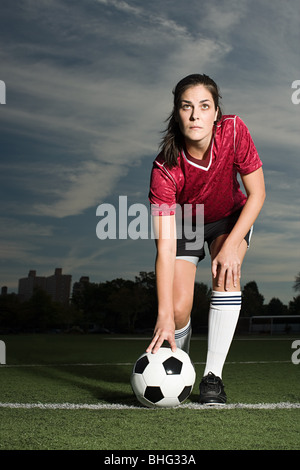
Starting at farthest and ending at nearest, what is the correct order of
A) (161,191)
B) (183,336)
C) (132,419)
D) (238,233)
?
1. (183,336)
2. (161,191)
3. (238,233)
4. (132,419)

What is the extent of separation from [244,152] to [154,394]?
6.79 feet

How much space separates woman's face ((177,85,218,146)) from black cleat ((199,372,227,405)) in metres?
1.86

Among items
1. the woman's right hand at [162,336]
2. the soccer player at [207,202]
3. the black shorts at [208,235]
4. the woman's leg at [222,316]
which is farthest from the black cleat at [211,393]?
the black shorts at [208,235]

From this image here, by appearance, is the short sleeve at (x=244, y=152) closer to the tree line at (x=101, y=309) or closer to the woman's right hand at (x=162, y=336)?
the woman's right hand at (x=162, y=336)

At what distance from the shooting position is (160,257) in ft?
13.4

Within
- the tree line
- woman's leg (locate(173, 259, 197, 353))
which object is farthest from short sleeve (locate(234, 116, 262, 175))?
the tree line

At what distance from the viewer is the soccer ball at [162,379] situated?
353 cm

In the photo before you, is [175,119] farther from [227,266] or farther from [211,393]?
[211,393]

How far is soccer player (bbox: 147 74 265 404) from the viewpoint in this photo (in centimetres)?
392

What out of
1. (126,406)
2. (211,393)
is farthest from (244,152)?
(126,406)

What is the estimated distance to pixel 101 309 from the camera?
73.3m

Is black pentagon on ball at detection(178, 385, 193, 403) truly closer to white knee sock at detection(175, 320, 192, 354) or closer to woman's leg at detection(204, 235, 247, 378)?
woman's leg at detection(204, 235, 247, 378)

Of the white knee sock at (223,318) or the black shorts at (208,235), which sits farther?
the black shorts at (208,235)
